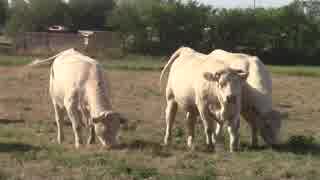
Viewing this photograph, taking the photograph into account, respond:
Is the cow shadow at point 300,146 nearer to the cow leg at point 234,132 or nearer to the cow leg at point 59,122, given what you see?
the cow leg at point 234,132

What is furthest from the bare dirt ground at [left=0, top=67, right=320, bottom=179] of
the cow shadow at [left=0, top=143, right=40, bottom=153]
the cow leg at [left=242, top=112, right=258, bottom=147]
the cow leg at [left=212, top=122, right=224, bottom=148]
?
the cow leg at [left=212, top=122, right=224, bottom=148]

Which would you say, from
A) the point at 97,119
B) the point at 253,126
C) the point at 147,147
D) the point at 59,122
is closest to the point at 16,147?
the point at 97,119

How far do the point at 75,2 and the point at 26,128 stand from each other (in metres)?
65.6

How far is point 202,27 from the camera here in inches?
2876

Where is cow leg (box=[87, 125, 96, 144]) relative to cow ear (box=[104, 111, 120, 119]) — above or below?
below

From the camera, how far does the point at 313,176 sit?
12.0 metres

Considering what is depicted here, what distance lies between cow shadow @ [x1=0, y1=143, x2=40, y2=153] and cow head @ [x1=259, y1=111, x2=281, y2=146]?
4.62 meters

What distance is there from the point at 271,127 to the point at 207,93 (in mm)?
1624

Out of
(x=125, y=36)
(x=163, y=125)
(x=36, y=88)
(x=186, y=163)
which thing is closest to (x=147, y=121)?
(x=163, y=125)

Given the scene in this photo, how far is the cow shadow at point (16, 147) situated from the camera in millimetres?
14132

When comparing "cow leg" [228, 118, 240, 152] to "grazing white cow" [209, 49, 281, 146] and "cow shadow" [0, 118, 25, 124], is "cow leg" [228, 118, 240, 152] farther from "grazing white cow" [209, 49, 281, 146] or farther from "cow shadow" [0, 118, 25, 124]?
"cow shadow" [0, 118, 25, 124]

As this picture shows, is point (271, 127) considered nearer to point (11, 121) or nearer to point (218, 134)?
point (218, 134)

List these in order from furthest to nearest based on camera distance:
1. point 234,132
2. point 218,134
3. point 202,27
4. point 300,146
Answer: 1. point 202,27
2. point 300,146
3. point 218,134
4. point 234,132

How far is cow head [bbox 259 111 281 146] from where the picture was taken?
15.2 meters
